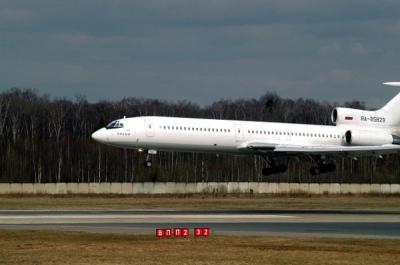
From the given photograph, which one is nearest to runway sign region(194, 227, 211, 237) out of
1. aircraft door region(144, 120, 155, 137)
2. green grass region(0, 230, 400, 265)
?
green grass region(0, 230, 400, 265)

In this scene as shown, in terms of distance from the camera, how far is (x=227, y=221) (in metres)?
49.9

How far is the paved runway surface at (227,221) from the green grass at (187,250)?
12.5 feet

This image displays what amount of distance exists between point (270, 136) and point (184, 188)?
23.2 meters

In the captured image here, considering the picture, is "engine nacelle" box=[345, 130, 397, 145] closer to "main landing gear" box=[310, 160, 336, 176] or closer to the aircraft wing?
the aircraft wing

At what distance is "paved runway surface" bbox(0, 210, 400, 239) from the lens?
43.3m

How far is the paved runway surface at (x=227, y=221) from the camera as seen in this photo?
4334 cm

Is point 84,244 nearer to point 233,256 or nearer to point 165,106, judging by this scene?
point 233,256

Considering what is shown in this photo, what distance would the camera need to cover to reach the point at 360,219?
52.6 metres

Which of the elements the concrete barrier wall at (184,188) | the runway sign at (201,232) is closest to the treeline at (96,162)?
the concrete barrier wall at (184,188)

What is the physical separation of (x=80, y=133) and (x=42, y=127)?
23.6 ft

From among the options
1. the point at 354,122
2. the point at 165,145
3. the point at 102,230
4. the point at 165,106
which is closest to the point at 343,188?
the point at 354,122

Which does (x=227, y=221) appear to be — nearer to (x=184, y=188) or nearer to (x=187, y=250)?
(x=187, y=250)

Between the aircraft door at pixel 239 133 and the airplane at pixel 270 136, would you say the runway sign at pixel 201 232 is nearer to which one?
the airplane at pixel 270 136

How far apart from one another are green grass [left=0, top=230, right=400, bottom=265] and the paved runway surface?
3804 mm
